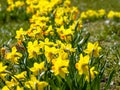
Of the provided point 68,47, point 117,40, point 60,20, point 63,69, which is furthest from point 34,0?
point 63,69

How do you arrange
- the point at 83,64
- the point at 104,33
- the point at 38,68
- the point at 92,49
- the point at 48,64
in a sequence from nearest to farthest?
the point at 83,64 < the point at 38,68 < the point at 92,49 < the point at 48,64 < the point at 104,33

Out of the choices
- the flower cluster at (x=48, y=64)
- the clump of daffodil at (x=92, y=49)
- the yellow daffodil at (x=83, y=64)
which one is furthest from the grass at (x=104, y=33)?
the yellow daffodil at (x=83, y=64)

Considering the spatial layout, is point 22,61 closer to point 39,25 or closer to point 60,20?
point 39,25

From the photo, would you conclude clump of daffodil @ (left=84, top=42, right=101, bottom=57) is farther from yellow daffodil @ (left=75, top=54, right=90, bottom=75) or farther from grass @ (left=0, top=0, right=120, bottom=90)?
grass @ (left=0, top=0, right=120, bottom=90)

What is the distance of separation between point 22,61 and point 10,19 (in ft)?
36.2

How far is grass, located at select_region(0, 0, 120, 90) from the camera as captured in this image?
8.26 meters

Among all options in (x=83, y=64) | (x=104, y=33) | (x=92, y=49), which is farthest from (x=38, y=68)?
(x=104, y=33)

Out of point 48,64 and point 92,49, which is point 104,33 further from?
point 92,49

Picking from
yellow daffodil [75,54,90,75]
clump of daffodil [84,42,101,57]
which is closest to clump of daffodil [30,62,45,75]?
yellow daffodil [75,54,90,75]

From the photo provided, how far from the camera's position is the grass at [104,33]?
8.26 metres

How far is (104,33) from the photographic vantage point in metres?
12.5

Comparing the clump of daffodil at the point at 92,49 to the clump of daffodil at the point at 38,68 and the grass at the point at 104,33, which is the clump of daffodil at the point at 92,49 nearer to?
the clump of daffodil at the point at 38,68

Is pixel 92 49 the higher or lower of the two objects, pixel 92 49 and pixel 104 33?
the higher

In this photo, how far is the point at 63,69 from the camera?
5.15 m
